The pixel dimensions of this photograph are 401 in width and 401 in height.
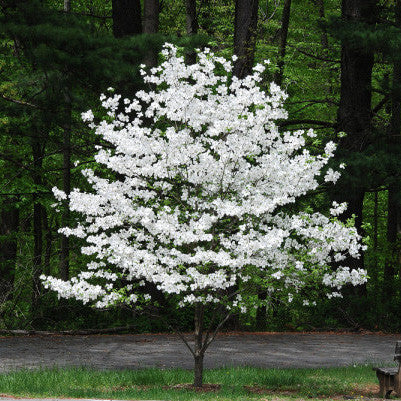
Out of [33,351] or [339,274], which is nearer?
[339,274]

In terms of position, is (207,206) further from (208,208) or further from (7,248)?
(7,248)

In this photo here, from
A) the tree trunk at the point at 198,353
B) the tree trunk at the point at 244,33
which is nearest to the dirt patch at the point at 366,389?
the tree trunk at the point at 198,353

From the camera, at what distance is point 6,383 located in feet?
27.2

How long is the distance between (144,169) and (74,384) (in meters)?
3.01

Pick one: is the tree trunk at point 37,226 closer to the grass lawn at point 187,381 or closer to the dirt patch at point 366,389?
the grass lawn at point 187,381

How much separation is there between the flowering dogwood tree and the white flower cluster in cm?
2

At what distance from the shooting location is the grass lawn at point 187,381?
791 centimetres

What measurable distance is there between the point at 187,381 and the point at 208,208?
8.56 ft

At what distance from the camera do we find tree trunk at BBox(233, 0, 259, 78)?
15.5m

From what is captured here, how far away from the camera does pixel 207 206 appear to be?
8539 millimetres

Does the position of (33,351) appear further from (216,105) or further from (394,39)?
(394,39)

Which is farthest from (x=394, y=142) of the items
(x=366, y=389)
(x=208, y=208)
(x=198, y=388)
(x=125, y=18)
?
(x=198, y=388)

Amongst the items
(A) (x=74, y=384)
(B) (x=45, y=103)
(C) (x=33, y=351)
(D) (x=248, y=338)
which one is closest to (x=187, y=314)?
(D) (x=248, y=338)

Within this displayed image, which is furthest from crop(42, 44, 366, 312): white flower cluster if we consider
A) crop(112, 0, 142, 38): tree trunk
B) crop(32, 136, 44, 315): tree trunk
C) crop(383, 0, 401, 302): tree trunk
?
crop(112, 0, 142, 38): tree trunk
